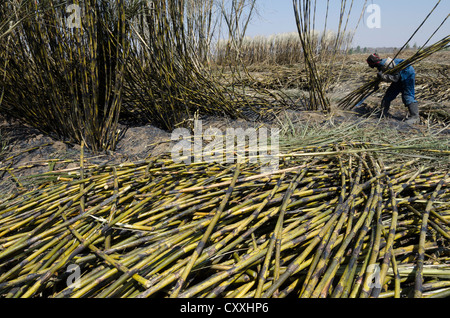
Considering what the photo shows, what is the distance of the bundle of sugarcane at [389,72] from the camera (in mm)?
2536

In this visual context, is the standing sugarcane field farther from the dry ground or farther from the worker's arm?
the worker's arm

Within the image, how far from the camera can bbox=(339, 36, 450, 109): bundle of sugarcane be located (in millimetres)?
2536

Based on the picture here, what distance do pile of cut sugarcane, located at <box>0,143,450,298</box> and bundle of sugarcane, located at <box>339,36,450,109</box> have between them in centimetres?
190

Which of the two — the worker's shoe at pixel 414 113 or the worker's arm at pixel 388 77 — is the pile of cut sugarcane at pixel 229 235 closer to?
the worker's arm at pixel 388 77

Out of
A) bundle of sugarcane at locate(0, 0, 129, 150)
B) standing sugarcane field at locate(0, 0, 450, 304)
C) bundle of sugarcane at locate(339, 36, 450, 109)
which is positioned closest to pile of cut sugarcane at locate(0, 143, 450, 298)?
standing sugarcane field at locate(0, 0, 450, 304)

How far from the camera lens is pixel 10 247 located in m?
0.91

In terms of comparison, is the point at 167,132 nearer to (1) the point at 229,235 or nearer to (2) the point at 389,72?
(1) the point at 229,235

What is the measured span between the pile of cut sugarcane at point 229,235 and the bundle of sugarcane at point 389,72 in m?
1.90

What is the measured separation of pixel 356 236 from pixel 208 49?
2750mm

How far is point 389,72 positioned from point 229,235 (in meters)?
3.33

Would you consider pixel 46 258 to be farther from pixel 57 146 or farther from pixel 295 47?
pixel 295 47

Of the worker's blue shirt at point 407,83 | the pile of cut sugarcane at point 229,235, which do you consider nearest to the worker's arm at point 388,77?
the worker's blue shirt at point 407,83
